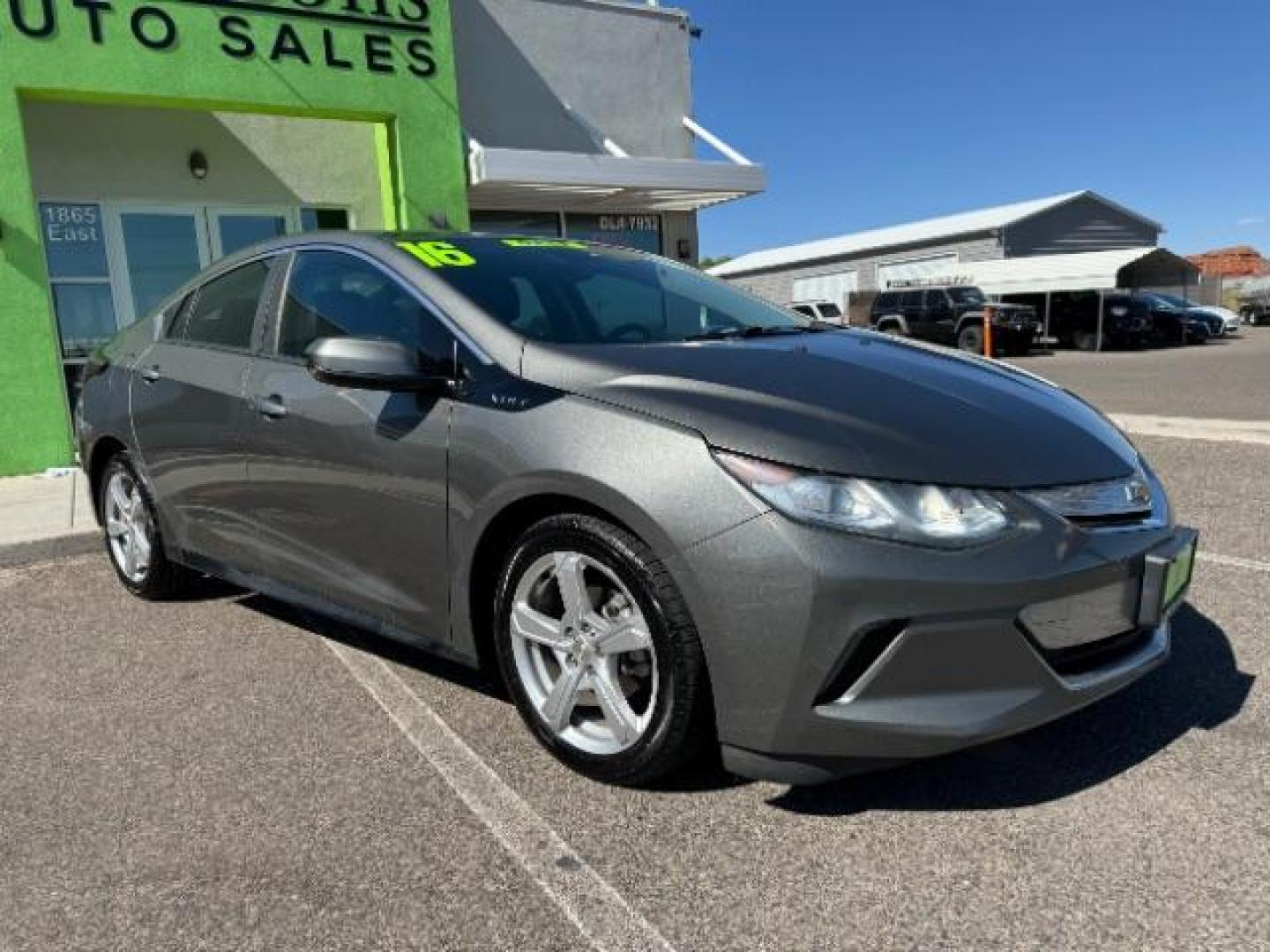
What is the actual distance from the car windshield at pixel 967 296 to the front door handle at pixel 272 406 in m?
22.6

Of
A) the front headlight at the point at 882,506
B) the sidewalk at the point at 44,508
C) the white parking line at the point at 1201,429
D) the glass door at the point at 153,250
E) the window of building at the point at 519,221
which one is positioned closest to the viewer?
the front headlight at the point at 882,506

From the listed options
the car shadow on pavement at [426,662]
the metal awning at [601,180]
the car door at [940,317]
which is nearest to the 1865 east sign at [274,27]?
the metal awning at [601,180]

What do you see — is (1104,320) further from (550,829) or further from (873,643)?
(550,829)

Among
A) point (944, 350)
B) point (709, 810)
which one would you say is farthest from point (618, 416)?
point (944, 350)

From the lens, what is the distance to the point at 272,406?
11.1 ft

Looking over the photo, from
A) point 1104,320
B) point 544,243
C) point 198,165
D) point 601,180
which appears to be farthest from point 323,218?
point 1104,320

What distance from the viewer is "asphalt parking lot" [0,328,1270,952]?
6.80ft

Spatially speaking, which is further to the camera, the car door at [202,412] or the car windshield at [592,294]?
the car door at [202,412]

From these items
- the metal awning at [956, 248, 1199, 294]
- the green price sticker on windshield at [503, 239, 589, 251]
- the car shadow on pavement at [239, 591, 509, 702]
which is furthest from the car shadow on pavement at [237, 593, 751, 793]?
the metal awning at [956, 248, 1199, 294]

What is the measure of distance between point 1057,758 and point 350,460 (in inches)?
88.1

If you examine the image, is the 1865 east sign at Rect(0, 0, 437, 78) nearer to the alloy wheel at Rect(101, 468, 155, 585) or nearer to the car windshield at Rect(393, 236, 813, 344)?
the alloy wheel at Rect(101, 468, 155, 585)

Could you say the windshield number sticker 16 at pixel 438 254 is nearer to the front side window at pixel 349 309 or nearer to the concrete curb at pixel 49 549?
the front side window at pixel 349 309

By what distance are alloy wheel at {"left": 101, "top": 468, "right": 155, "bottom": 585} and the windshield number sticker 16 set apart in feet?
6.33

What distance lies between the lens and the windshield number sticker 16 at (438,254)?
3178 mm
